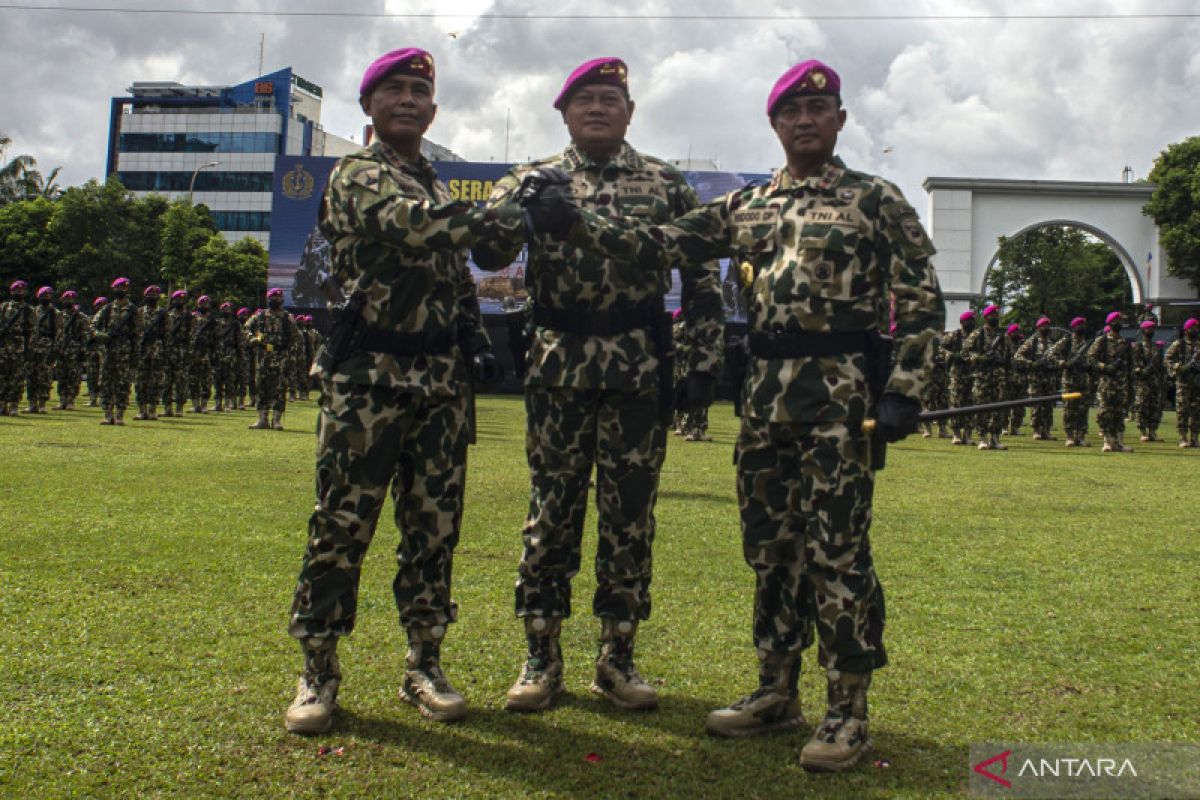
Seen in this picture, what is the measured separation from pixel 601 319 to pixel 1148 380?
18.0 metres

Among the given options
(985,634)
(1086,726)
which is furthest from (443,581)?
(985,634)

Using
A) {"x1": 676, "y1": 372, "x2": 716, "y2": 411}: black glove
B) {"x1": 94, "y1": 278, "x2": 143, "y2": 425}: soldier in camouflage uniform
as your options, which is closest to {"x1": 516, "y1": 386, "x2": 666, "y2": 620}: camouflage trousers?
{"x1": 676, "y1": 372, "x2": 716, "y2": 411}: black glove

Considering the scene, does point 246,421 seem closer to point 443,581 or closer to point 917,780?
point 443,581

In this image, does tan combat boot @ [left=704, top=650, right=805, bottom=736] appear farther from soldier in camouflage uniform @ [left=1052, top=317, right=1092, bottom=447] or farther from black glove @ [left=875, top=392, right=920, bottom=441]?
soldier in camouflage uniform @ [left=1052, top=317, right=1092, bottom=447]

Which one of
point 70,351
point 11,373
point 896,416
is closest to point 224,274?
point 70,351

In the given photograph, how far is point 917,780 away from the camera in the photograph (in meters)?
2.95

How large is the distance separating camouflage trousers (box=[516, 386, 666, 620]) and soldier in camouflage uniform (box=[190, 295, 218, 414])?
1720 centimetres

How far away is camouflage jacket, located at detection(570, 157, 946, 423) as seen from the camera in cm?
325

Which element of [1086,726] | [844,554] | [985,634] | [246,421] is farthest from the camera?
[246,421]

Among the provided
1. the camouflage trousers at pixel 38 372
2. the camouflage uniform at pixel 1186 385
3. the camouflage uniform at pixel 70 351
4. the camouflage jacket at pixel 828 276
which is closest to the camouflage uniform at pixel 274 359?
the camouflage trousers at pixel 38 372

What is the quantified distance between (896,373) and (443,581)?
1769 millimetres

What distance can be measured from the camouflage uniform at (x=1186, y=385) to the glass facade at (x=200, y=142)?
7200cm

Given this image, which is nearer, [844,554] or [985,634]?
[844,554]

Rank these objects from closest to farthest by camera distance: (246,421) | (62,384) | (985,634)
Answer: (985,634), (246,421), (62,384)
